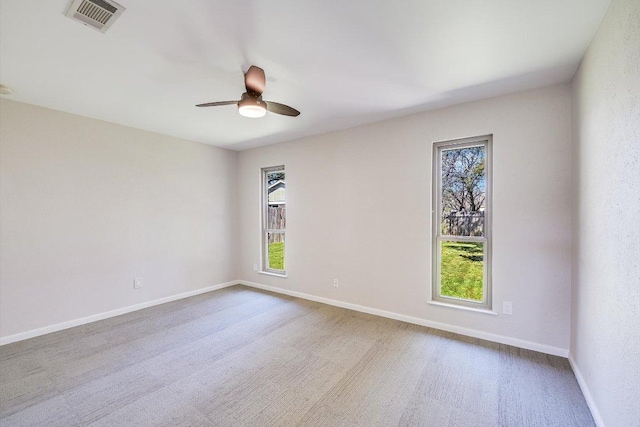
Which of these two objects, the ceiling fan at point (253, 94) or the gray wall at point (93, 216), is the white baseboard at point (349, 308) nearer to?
the gray wall at point (93, 216)

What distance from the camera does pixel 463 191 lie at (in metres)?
2.99

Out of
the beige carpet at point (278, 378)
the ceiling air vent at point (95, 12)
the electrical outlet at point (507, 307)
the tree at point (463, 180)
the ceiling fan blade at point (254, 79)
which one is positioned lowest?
the beige carpet at point (278, 378)

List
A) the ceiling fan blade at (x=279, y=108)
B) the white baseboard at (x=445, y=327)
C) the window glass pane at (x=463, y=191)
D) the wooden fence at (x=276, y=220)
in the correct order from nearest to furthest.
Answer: the ceiling fan blade at (x=279, y=108) < the white baseboard at (x=445, y=327) < the window glass pane at (x=463, y=191) < the wooden fence at (x=276, y=220)

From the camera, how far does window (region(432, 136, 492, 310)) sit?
2857mm

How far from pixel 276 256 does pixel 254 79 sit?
325cm

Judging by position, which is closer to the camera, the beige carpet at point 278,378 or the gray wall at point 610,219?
the gray wall at point 610,219

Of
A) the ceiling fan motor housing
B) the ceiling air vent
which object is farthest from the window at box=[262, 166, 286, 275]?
the ceiling air vent

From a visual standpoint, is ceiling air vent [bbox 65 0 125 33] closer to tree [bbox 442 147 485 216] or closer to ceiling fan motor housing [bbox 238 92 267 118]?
ceiling fan motor housing [bbox 238 92 267 118]

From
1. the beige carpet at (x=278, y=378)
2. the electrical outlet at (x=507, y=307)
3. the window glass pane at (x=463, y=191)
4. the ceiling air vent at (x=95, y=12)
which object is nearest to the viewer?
the ceiling air vent at (x=95, y=12)

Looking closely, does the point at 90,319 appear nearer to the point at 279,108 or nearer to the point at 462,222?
the point at 279,108

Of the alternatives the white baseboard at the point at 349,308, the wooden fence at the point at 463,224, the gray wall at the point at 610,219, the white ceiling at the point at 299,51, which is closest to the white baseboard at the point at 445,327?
the white baseboard at the point at 349,308

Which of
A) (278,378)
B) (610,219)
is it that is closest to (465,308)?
(610,219)

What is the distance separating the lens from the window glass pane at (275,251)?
4689 mm

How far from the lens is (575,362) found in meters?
2.19
